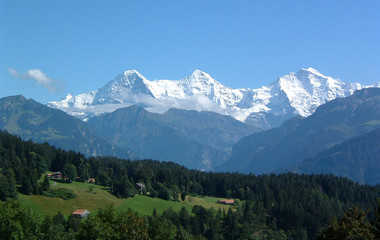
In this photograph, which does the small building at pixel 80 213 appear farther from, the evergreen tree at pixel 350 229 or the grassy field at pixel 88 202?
the evergreen tree at pixel 350 229

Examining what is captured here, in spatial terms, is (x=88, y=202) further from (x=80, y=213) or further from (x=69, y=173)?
(x=69, y=173)

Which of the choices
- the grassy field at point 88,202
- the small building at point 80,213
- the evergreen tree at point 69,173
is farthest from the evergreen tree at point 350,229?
the evergreen tree at point 69,173

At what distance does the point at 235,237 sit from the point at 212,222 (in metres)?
9.25

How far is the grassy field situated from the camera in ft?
487

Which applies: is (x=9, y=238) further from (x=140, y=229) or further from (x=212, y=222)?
(x=212, y=222)

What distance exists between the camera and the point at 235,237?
169 m

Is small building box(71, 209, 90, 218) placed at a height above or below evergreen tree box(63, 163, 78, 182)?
below

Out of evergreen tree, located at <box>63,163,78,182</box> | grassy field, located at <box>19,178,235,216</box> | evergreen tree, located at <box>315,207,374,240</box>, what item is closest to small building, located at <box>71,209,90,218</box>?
grassy field, located at <box>19,178,235,216</box>

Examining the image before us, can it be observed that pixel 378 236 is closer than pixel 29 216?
Yes

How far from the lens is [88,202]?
164000mm

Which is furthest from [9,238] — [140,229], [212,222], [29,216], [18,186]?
[212,222]

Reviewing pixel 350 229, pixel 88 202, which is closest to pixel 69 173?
pixel 88 202

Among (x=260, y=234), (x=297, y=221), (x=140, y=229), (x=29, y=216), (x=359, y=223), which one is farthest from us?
(x=297, y=221)

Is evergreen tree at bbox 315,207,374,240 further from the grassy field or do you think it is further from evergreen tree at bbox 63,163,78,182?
evergreen tree at bbox 63,163,78,182
